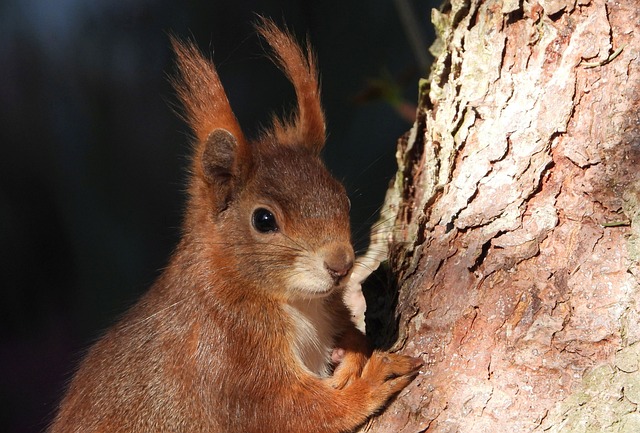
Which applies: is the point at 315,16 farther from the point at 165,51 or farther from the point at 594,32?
the point at 594,32

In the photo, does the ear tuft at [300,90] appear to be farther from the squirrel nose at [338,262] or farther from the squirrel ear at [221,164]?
the squirrel nose at [338,262]

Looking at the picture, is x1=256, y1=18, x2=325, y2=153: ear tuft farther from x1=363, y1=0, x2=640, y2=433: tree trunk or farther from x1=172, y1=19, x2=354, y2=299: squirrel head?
x1=363, y1=0, x2=640, y2=433: tree trunk

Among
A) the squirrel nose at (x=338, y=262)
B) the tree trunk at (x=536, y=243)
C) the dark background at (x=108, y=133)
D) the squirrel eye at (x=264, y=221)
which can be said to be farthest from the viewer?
the dark background at (x=108, y=133)

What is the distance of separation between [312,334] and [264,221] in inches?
18.7

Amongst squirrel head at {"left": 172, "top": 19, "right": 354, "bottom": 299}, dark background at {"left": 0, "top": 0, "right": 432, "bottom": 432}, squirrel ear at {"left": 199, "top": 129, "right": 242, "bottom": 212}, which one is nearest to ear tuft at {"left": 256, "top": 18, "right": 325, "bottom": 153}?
squirrel head at {"left": 172, "top": 19, "right": 354, "bottom": 299}

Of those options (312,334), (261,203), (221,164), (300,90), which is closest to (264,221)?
(261,203)

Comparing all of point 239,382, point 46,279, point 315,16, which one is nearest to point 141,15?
point 315,16

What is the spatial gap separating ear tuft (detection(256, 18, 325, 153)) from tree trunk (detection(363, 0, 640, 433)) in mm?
669

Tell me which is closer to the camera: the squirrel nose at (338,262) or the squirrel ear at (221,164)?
the squirrel nose at (338,262)

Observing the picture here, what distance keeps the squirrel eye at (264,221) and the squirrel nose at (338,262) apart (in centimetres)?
24

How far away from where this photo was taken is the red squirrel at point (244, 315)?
249 cm

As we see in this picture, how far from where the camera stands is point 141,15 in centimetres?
555

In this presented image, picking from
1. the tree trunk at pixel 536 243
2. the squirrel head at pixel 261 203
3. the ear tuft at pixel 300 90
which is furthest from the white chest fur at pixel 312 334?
the ear tuft at pixel 300 90

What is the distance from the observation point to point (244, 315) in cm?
258
